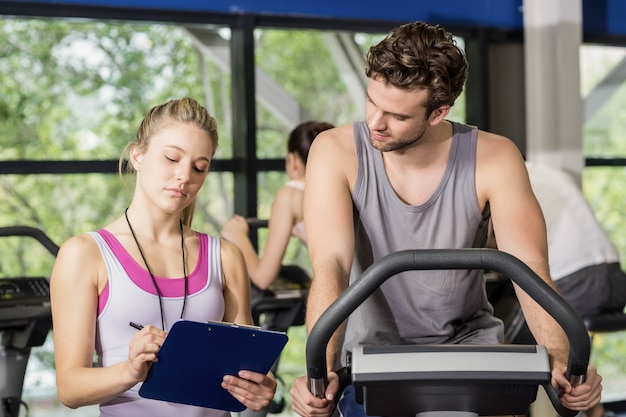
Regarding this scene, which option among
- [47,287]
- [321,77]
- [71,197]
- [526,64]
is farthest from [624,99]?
[47,287]

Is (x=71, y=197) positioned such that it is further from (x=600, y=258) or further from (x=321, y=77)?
(x=600, y=258)

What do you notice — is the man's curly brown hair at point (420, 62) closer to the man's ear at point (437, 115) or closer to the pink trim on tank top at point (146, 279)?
the man's ear at point (437, 115)

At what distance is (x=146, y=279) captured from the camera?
194 cm

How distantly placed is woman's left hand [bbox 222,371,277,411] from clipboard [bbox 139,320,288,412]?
0.4 inches

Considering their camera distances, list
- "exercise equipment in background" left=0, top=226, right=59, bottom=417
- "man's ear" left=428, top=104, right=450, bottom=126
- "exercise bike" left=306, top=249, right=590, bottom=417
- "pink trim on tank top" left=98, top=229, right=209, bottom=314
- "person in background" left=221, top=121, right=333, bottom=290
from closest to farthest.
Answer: "exercise bike" left=306, top=249, right=590, bottom=417
"pink trim on tank top" left=98, top=229, right=209, bottom=314
"man's ear" left=428, top=104, right=450, bottom=126
"exercise equipment in background" left=0, top=226, right=59, bottom=417
"person in background" left=221, top=121, right=333, bottom=290

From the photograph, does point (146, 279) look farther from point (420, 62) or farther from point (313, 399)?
point (420, 62)

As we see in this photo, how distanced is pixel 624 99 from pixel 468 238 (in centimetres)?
456

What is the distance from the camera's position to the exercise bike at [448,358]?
4.85 feet

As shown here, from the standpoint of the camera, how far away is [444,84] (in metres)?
2.03

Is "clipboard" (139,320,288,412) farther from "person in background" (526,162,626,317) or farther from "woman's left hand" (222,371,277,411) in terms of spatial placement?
"person in background" (526,162,626,317)

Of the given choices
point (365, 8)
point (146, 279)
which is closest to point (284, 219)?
point (365, 8)

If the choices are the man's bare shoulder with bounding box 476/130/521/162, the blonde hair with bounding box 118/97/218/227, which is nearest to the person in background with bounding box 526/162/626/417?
the man's bare shoulder with bounding box 476/130/521/162

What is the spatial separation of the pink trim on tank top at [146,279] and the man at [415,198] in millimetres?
230

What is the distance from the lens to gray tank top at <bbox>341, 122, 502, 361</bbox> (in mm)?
2096
